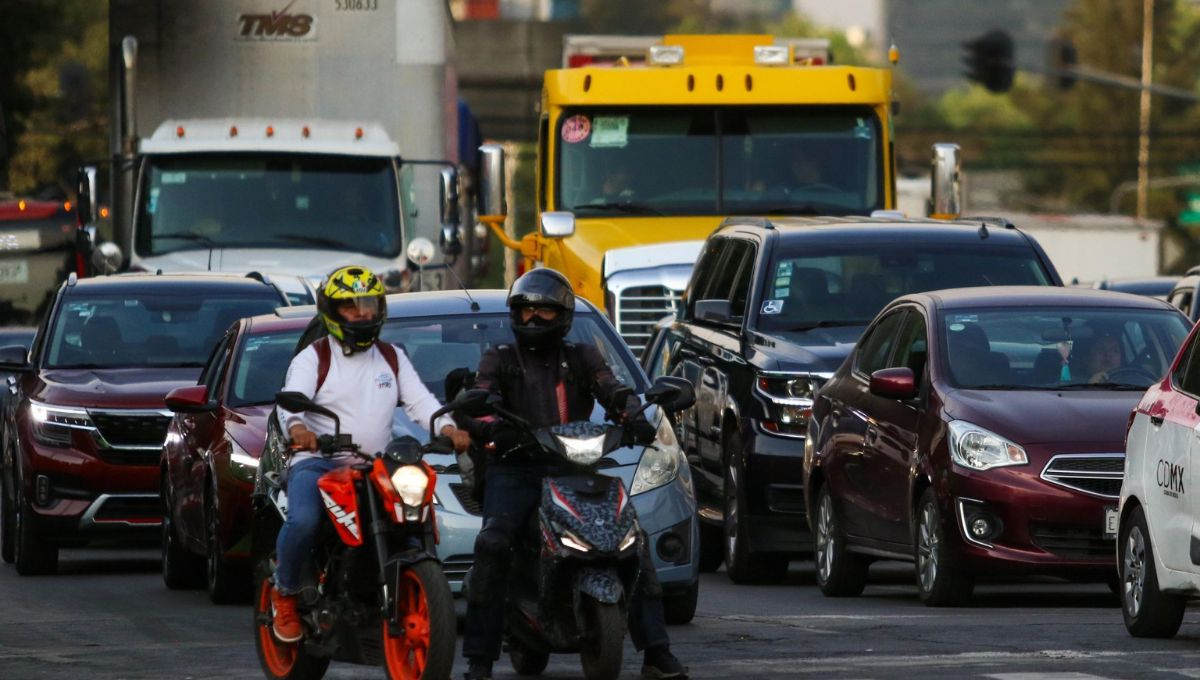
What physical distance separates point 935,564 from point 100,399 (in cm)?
577

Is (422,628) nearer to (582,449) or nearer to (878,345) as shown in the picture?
(582,449)

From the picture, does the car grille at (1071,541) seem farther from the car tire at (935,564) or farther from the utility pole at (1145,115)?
the utility pole at (1145,115)

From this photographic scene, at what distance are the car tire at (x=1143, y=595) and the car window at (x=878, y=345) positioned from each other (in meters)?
2.83

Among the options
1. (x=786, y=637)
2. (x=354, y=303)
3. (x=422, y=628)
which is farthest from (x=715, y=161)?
(x=422, y=628)

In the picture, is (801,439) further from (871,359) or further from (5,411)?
(5,411)

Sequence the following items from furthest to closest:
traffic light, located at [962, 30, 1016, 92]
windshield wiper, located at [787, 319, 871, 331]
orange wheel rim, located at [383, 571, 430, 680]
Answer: traffic light, located at [962, 30, 1016, 92], windshield wiper, located at [787, 319, 871, 331], orange wheel rim, located at [383, 571, 430, 680]

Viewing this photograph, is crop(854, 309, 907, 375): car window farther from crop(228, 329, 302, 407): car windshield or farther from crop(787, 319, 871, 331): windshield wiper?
crop(228, 329, 302, 407): car windshield

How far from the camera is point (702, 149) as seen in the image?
2298 centimetres

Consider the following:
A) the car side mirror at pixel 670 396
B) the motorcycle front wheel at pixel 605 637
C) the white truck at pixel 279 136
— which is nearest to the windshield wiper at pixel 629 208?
the white truck at pixel 279 136

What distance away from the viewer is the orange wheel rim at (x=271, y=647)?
10875 mm

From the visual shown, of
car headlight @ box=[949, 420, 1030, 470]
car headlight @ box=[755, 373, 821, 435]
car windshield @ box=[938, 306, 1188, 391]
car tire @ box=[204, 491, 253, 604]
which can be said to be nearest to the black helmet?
car headlight @ box=[949, 420, 1030, 470]

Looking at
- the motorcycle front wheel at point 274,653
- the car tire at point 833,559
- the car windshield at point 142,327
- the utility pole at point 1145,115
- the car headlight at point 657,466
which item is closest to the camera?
the motorcycle front wheel at point 274,653

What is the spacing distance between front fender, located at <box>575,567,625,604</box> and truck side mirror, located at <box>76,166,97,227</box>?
46.3ft

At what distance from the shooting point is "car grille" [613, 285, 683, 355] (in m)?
21.7
